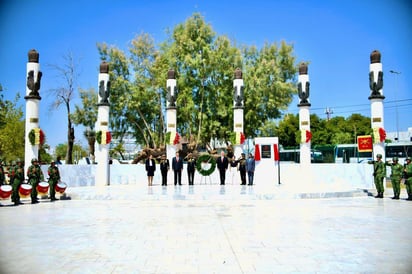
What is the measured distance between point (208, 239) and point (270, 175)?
14458mm

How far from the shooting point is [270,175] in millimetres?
21672

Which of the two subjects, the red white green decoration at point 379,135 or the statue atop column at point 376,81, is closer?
the red white green decoration at point 379,135

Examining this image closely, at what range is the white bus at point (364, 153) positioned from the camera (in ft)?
115

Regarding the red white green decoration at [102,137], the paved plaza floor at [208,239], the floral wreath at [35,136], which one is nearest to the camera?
the paved plaza floor at [208,239]

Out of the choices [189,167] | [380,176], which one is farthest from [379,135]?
[189,167]

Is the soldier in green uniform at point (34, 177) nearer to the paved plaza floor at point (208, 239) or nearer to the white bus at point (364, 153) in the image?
the paved plaza floor at point (208, 239)

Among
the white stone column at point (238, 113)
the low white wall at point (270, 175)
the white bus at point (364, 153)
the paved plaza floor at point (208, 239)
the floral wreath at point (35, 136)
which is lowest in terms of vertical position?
the paved plaza floor at point (208, 239)

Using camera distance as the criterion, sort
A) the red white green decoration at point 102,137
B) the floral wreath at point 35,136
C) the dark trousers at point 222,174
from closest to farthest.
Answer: the floral wreath at point 35,136 < the dark trousers at point 222,174 < the red white green decoration at point 102,137

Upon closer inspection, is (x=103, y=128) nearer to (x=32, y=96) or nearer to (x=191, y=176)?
(x=32, y=96)

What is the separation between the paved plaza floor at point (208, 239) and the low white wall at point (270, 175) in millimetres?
8332

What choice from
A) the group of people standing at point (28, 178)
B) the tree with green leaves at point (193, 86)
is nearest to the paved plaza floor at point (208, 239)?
the group of people standing at point (28, 178)

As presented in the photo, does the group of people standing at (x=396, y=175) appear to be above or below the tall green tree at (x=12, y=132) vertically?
below

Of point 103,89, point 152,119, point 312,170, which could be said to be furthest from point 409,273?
point 152,119

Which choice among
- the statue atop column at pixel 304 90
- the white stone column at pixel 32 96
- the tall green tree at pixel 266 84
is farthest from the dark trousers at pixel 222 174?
the tall green tree at pixel 266 84
